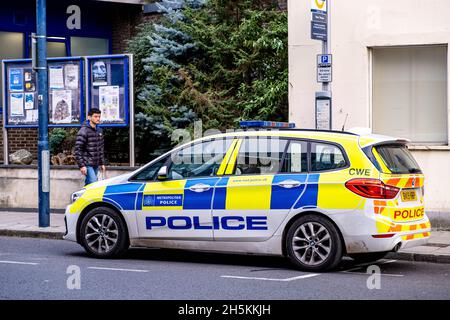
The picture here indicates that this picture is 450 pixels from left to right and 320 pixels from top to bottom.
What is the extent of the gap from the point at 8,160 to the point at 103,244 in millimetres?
7984

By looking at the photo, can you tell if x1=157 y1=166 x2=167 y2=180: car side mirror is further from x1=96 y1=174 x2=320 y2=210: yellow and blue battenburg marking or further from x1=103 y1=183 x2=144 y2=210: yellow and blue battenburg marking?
x1=103 y1=183 x2=144 y2=210: yellow and blue battenburg marking

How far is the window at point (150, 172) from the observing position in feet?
37.8

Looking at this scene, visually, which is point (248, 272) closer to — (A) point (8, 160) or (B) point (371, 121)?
(B) point (371, 121)

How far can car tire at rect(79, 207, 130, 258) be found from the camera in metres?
11.6

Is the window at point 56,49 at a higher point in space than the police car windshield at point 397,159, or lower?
higher

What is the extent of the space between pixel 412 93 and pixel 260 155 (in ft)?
16.5

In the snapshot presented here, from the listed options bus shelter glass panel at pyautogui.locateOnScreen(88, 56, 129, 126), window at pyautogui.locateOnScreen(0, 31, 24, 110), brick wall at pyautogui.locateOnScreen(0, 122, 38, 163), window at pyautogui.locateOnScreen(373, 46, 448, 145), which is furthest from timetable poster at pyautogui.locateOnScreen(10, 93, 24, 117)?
window at pyautogui.locateOnScreen(373, 46, 448, 145)

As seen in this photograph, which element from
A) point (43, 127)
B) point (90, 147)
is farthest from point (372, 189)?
point (43, 127)

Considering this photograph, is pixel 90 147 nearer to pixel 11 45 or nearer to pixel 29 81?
pixel 29 81

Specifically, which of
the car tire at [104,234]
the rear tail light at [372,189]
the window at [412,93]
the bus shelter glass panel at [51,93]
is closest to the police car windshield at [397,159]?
the rear tail light at [372,189]

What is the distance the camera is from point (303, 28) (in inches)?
624

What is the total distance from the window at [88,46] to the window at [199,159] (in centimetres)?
1326

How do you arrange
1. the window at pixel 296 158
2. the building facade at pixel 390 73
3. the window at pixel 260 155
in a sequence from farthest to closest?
the building facade at pixel 390 73, the window at pixel 260 155, the window at pixel 296 158

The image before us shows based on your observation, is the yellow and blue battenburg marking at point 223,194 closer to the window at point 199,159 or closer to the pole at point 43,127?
the window at point 199,159
